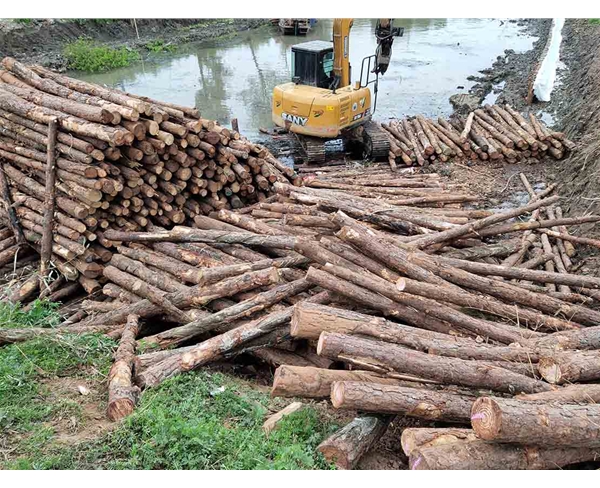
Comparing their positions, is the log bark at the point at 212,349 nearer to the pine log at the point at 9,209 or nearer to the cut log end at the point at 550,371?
the cut log end at the point at 550,371

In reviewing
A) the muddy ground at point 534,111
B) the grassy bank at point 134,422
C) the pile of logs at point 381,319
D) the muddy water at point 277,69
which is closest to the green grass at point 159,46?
the muddy water at point 277,69

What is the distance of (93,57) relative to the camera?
27828mm

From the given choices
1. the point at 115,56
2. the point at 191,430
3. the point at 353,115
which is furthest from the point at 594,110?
the point at 115,56

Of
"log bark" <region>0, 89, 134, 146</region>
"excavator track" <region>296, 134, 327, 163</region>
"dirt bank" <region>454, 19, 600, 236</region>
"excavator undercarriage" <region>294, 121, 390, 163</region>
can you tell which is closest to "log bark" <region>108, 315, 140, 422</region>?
"log bark" <region>0, 89, 134, 146</region>

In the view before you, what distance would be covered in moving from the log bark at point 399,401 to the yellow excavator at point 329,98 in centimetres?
1064

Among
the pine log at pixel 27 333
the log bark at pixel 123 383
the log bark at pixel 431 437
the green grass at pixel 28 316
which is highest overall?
the log bark at pixel 431 437

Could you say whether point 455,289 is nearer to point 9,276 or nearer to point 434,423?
point 434,423

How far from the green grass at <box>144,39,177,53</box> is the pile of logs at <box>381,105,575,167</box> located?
859 inches

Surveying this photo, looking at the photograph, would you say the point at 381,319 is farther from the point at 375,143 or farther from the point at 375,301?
the point at 375,143

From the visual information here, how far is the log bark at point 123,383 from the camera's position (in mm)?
5055

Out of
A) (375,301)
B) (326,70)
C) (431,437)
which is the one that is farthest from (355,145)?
(431,437)

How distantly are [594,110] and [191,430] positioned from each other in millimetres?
15921

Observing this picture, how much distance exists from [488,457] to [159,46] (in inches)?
1328

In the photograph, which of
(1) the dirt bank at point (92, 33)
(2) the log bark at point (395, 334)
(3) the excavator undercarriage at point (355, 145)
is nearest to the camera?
(2) the log bark at point (395, 334)
